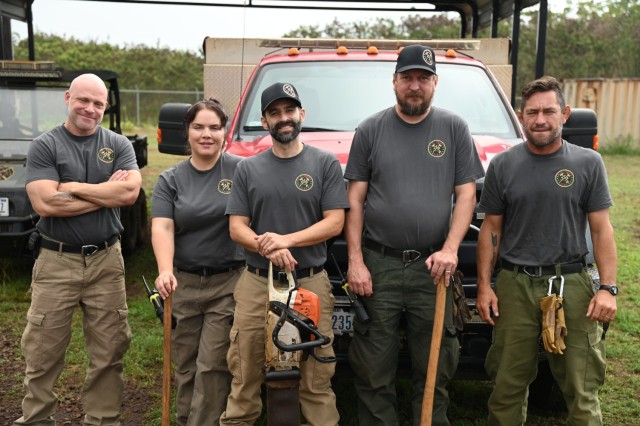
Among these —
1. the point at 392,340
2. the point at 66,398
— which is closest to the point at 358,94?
the point at 392,340

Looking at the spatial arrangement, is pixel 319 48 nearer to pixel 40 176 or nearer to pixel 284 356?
pixel 40 176

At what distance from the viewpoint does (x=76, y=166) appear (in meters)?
4.07

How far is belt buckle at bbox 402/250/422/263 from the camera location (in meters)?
3.78

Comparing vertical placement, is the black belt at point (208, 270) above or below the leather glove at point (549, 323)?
above

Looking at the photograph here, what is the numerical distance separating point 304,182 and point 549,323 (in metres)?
1.30

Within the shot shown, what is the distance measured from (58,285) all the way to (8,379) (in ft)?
4.72

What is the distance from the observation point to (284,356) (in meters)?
3.62

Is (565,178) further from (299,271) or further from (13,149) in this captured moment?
(13,149)

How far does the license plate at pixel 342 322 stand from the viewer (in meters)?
4.04

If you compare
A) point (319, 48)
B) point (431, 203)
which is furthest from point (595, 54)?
point (431, 203)

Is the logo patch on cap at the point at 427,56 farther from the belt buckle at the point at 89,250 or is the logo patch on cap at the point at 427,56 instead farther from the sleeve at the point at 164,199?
the belt buckle at the point at 89,250

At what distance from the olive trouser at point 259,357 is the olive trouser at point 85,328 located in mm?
769

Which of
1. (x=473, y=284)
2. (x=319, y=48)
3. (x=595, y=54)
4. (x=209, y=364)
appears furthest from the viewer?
(x=595, y=54)

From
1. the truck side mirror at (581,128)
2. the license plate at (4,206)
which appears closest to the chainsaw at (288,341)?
the truck side mirror at (581,128)
